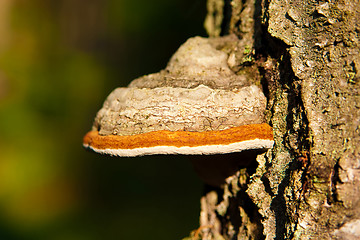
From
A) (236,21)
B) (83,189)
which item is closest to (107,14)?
(83,189)

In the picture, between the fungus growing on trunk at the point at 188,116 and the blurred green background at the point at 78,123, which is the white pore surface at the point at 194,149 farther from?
the blurred green background at the point at 78,123

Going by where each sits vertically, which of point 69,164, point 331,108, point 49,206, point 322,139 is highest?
point 331,108

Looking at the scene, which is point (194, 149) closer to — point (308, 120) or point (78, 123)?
point (308, 120)

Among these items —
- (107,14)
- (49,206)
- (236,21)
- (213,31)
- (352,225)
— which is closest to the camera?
(352,225)

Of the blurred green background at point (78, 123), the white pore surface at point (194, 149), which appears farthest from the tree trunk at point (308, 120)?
the blurred green background at point (78, 123)

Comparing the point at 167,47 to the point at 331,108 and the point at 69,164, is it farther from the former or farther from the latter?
the point at 331,108

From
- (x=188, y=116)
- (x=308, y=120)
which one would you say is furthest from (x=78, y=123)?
(x=308, y=120)
